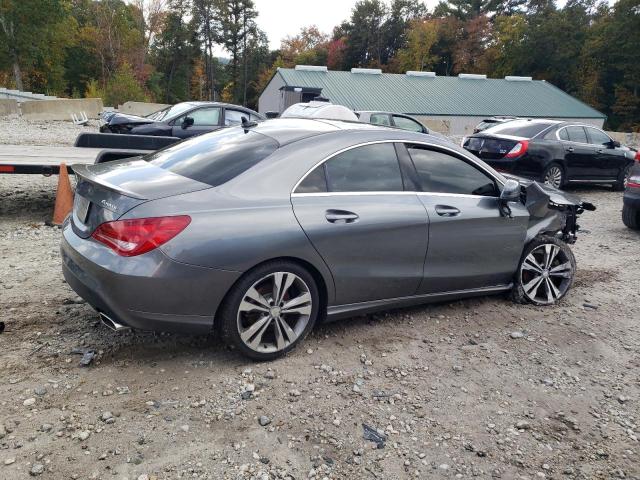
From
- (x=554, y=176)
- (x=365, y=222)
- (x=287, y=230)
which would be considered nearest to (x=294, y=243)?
(x=287, y=230)

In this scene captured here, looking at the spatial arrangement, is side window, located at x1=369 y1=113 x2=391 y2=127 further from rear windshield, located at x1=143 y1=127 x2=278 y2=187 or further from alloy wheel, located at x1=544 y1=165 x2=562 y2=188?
rear windshield, located at x1=143 y1=127 x2=278 y2=187

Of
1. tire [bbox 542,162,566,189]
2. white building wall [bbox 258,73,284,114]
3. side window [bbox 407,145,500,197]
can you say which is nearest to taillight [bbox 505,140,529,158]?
tire [bbox 542,162,566,189]

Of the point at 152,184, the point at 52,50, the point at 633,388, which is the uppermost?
the point at 52,50

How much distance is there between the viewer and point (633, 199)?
26.9 ft

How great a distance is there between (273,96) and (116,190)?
43357mm

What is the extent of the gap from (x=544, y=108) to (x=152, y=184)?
45966 mm

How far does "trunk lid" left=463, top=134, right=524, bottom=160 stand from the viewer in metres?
10.4

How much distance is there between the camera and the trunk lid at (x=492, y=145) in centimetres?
1044

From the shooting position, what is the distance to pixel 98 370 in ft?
11.2

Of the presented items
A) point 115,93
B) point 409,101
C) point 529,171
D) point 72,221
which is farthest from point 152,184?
point 409,101

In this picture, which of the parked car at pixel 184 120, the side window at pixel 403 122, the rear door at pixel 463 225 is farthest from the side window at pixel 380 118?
the rear door at pixel 463 225

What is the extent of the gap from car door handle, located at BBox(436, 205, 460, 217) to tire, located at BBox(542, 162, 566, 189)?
7270 mm

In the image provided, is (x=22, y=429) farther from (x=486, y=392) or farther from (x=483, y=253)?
(x=483, y=253)

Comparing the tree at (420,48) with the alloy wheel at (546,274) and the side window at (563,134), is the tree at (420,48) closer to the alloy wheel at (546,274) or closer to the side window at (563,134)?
the side window at (563,134)
